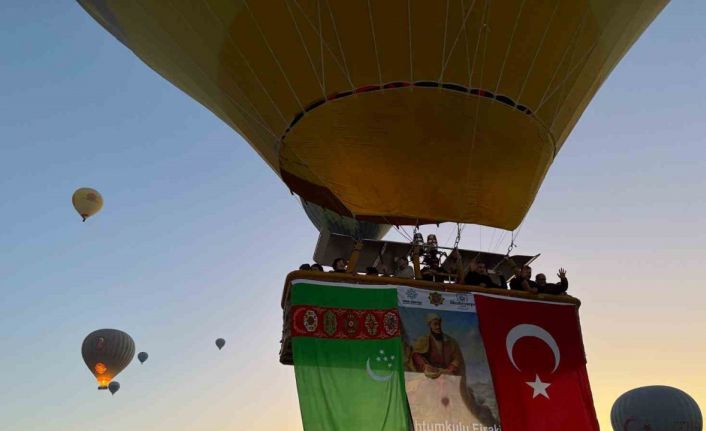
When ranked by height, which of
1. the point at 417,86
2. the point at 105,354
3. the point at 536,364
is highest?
the point at 105,354

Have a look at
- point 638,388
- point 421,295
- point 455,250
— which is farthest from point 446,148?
point 638,388

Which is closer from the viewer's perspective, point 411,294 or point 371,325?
point 371,325

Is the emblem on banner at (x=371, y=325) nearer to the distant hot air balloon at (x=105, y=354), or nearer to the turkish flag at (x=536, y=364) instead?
the turkish flag at (x=536, y=364)

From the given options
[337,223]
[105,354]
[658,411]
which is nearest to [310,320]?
[337,223]

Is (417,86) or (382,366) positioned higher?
(417,86)

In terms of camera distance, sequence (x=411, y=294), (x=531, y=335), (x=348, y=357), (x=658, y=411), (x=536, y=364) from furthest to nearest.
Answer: (x=658, y=411)
(x=531, y=335)
(x=536, y=364)
(x=411, y=294)
(x=348, y=357)

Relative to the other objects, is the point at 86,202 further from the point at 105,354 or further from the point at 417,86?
the point at 417,86
